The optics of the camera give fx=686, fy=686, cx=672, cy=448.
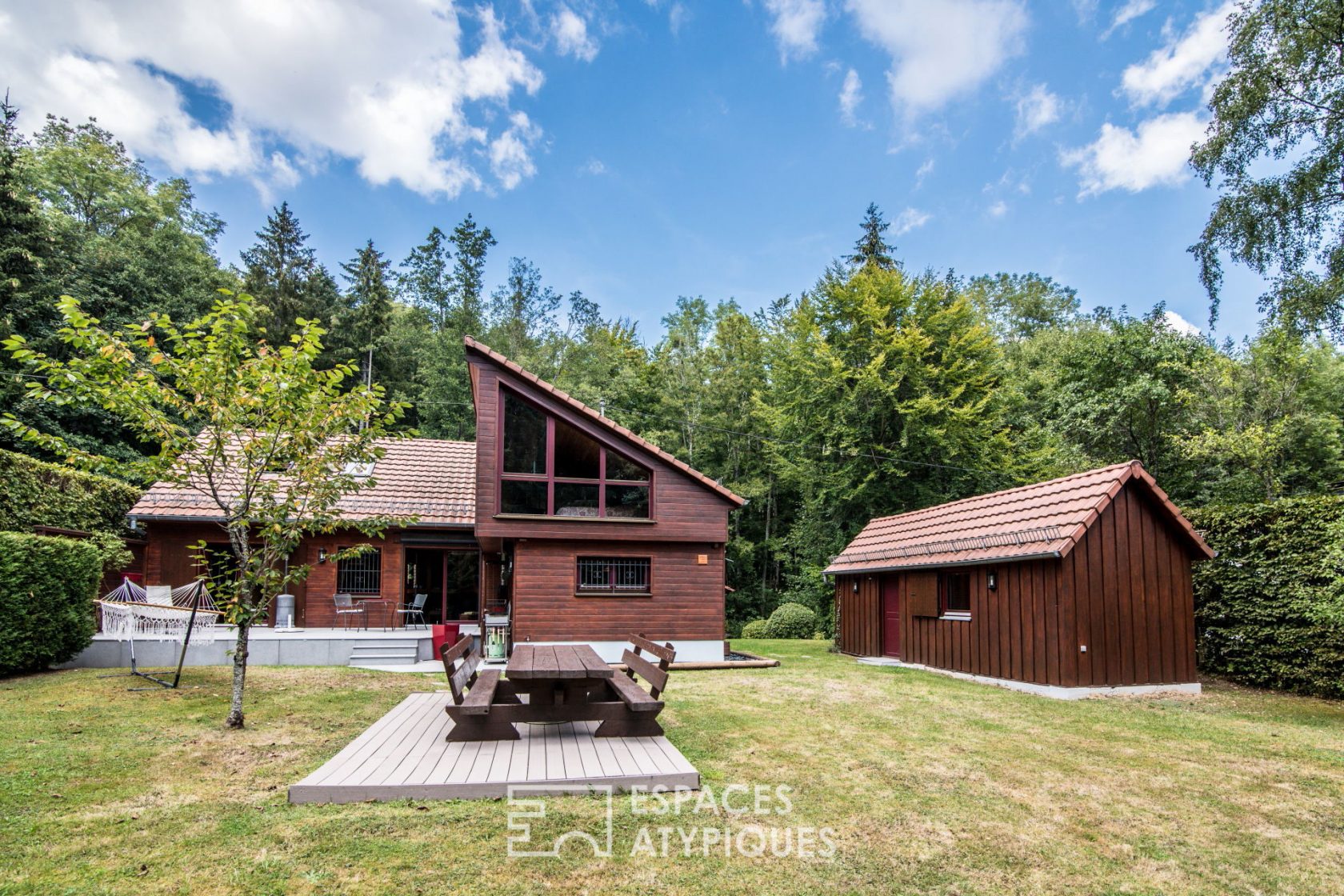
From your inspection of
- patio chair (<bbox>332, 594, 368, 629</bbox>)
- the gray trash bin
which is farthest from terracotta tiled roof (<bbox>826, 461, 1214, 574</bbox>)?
the gray trash bin

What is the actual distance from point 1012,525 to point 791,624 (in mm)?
10898

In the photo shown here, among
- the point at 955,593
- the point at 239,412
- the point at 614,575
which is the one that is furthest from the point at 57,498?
the point at 955,593

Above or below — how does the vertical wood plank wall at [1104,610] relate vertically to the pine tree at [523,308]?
below

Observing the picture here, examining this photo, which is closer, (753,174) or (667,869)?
(667,869)

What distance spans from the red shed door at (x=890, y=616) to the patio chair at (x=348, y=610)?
10.9m

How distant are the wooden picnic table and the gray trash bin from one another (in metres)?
9.78

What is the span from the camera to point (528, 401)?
41.1 feet

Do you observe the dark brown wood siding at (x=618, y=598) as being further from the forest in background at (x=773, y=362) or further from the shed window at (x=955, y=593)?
the forest in background at (x=773, y=362)

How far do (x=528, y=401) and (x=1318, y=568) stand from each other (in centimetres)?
1234

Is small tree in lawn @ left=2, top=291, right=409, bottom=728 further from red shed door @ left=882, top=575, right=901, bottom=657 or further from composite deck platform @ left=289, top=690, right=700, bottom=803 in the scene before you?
red shed door @ left=882, top=575, right=901, bottom=657

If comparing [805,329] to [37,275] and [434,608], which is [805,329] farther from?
[37,275]

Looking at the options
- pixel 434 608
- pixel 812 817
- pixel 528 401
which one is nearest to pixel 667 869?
pixel 812 817

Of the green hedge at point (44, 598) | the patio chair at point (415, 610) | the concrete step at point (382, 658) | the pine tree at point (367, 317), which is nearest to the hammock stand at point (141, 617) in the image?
the green hedge at point (44, 598)

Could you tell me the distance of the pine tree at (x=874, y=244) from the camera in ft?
→ 85.5
